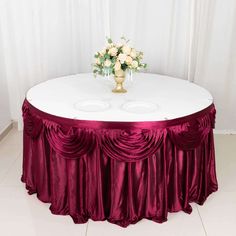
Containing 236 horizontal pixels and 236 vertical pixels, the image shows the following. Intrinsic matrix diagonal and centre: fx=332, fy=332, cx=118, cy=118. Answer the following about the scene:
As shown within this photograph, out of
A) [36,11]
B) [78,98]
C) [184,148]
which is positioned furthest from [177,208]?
[36,11]

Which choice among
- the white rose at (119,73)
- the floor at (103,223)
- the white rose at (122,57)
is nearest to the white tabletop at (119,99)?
the white rose at (119,73)

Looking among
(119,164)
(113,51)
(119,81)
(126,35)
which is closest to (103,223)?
(119,164)

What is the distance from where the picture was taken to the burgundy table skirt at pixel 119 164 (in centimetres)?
195

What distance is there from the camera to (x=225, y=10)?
10.5ft

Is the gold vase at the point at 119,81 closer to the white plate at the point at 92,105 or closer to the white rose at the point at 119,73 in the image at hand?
the white rose at the point at 119,73

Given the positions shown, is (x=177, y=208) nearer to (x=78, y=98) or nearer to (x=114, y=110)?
(x=114, y=110)

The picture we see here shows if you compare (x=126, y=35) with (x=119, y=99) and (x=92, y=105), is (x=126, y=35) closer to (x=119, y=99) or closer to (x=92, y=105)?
(x=119, y=99)

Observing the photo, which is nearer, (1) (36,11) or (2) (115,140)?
(2) (115,140)

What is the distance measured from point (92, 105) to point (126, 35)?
1.31 m

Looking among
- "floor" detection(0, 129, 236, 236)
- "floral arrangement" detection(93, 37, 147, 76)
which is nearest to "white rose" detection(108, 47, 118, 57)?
"floral arrangement" detection(93, 37, 147, 76)

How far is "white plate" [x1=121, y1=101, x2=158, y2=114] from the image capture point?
2.16 m

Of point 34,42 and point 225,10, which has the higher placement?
point 225,10

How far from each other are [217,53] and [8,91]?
2.23 meters

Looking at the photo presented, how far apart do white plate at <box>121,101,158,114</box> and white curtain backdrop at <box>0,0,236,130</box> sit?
1.23 metres
